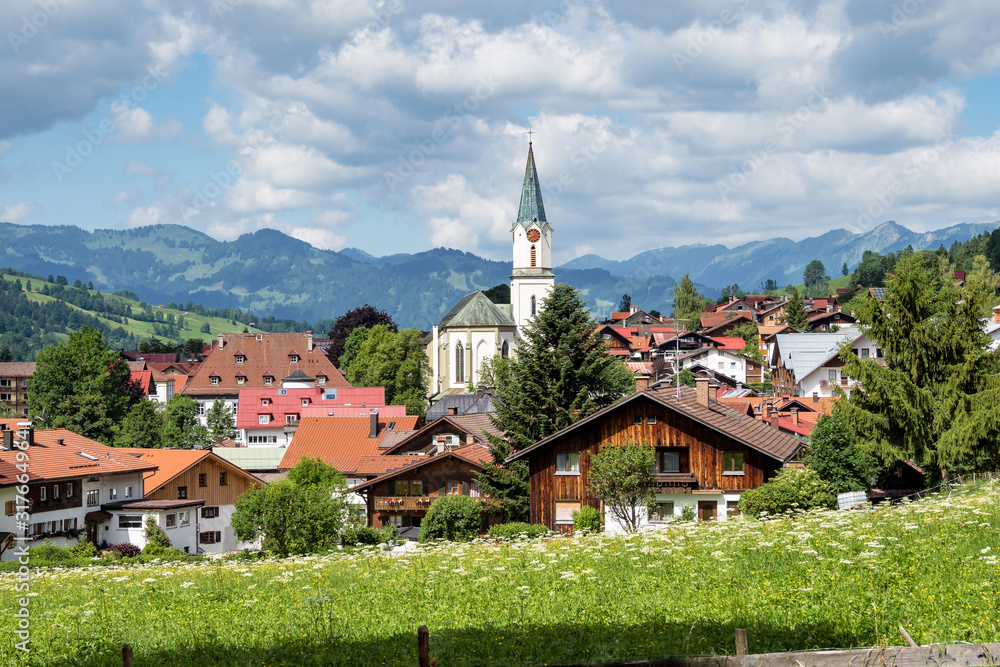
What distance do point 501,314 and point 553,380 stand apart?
6850cm

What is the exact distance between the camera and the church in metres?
104

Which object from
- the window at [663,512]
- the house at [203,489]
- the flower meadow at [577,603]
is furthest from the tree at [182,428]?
the flower meadow at [577,603]

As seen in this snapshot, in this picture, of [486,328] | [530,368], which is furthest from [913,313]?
[486,328]

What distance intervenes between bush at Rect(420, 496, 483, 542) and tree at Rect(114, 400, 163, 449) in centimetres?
5758

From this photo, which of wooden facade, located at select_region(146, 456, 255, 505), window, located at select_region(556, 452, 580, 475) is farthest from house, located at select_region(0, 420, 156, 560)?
window, located at select_region(556, 452, 580, 475)

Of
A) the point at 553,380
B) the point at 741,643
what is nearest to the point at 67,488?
the point at 553,380

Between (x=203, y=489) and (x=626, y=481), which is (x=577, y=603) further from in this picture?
(x=203, y=489)

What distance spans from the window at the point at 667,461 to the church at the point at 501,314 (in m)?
68.1

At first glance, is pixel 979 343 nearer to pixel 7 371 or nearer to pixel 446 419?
pixel 446 419

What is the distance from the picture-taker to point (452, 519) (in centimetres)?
3466

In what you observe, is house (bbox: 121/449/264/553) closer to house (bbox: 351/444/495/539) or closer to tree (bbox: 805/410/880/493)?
house (bbox: 351/444/495/539)

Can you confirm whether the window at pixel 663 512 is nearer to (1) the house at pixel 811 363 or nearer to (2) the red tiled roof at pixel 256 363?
(1) the house at pixel 811 363

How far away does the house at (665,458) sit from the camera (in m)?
31.5

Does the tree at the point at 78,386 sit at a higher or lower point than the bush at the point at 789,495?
higher
